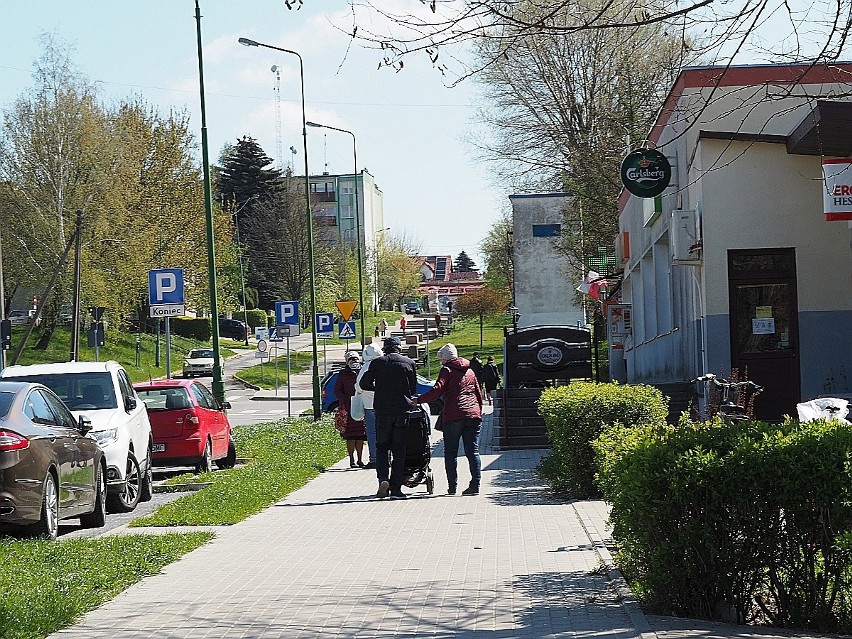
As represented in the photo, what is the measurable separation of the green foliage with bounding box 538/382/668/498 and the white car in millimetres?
5128

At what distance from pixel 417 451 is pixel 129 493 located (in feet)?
Answer: 11.7

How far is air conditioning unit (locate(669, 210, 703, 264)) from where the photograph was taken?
66.6 ft

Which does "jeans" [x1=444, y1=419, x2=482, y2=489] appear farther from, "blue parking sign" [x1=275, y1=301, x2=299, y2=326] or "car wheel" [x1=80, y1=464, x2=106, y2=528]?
"blue parking sign" [x1=275, y1=301, x2=299, y2=326]

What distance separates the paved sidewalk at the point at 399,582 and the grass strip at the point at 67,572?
0.45 ft

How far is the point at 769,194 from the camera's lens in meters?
19.7

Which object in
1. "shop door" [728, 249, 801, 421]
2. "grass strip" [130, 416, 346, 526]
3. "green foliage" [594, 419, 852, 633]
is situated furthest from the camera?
"shop door" [728, 249, 801, 421]

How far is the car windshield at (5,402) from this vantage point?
444 inches

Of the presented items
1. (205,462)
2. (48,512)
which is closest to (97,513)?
(48,512)

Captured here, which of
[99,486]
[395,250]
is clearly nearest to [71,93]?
[99,486]

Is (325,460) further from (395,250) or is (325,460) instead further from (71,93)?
(395,250)

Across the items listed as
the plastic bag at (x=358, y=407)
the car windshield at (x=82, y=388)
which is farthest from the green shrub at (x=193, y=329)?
the car windshield at (x=82, y=388)

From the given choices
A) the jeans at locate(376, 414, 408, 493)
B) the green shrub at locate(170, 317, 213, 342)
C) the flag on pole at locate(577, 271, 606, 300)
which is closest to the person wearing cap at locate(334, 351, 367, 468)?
the jeans at locate(376, 414, 408, 493)

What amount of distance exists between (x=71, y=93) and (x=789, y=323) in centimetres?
4908

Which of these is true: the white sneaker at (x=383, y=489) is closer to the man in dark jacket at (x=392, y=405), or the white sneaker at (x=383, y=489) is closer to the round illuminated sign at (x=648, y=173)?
the man in dark jacket at (x=392, y=405)
